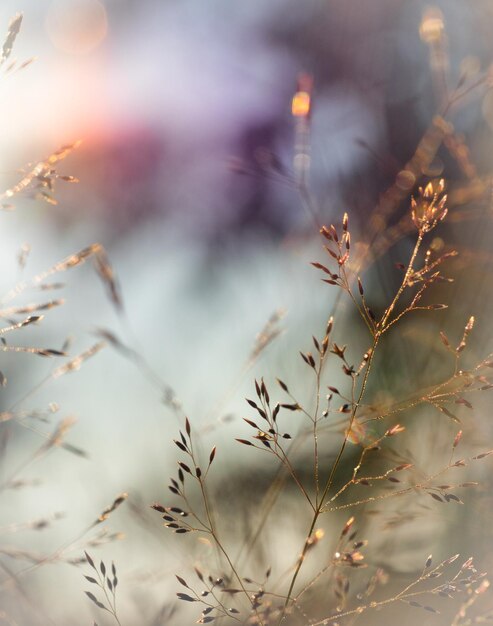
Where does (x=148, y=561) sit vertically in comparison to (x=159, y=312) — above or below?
below

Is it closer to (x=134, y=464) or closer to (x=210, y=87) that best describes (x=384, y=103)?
(x=210, y=87)

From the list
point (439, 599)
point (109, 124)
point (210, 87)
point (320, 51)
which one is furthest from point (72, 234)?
point (439, 599)

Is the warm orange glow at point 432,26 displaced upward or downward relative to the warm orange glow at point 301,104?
upward

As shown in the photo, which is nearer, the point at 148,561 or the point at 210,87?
the point at 148,561

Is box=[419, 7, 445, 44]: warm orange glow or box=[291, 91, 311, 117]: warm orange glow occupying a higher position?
box=[419, 7, 445, 44]: warm orange glow

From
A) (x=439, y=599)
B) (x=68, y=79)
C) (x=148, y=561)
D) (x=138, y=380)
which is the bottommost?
(x=439, y=599)
